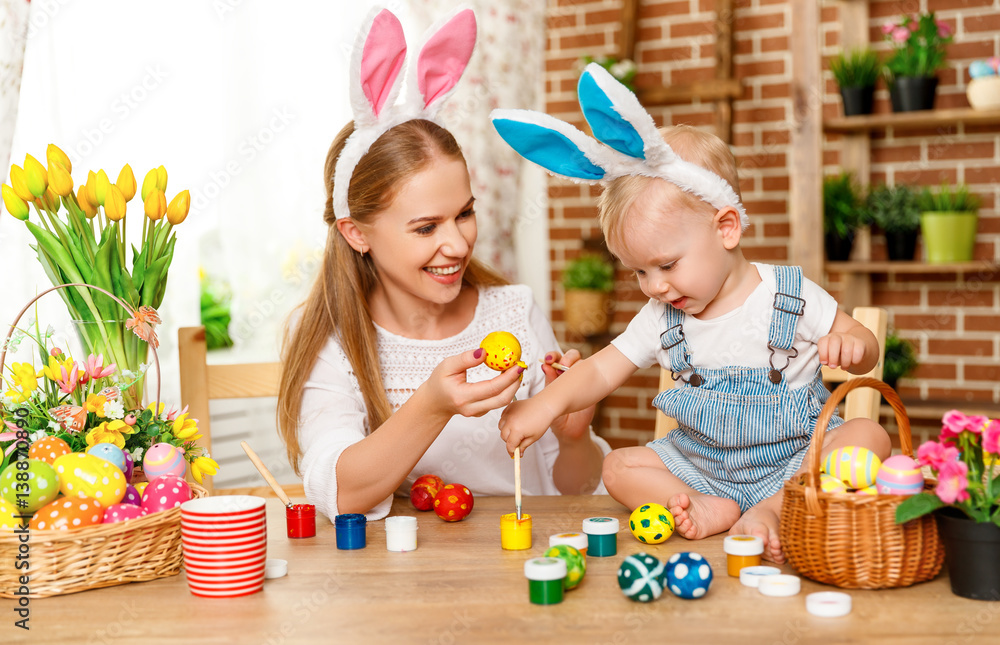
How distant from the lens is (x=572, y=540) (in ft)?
3.61

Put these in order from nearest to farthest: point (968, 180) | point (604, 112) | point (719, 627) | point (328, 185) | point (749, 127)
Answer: point (719, 627) → point (604, 112) → point (328, 185) → point (968, 180) → point (749, 127)

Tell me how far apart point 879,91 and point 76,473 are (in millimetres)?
3102

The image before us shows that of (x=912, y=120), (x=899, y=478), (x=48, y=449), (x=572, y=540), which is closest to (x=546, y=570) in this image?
(x=572, y=540)

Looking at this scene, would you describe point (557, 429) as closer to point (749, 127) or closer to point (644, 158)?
point (644, 158)

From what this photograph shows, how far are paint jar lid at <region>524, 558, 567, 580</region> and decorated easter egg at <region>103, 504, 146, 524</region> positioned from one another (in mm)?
450

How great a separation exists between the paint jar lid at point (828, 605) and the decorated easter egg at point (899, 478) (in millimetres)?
129

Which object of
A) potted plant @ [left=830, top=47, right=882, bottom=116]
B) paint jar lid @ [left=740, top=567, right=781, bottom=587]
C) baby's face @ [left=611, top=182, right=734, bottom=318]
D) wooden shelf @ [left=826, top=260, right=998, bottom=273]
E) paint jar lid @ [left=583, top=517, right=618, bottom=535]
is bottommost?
paint jar lid @ [left=740, top=567, right=781, bottom=587]

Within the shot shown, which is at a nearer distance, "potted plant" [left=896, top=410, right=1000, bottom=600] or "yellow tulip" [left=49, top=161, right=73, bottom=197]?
"potted plant" [left=896, top=410, right=1000, bottom=600]

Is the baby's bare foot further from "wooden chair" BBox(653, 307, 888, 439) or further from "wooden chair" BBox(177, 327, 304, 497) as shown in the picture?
"wooden chair" BBox(177, 327, 304, 497)

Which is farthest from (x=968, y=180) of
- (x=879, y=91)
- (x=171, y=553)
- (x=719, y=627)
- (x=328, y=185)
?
(x=171, y=553)

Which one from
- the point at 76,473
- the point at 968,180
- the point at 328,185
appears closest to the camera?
the point at 76,473

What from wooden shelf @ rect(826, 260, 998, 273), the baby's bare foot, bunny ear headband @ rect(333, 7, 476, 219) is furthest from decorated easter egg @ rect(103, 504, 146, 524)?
wooden shelf @ rect(826, 260, 998, 273)

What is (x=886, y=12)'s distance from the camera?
10.6 feet

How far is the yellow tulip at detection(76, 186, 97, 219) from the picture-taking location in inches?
46.7
